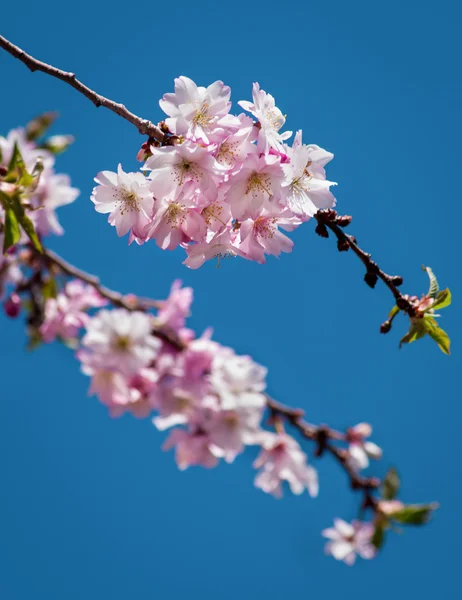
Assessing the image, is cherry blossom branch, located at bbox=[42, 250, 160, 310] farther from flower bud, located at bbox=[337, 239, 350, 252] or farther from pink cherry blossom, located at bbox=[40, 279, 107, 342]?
flower bud, located at bbox=[337, 239, 350, 252]

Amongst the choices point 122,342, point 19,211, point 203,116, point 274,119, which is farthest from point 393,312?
point 122,342

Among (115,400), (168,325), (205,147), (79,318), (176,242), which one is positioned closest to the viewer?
(205,147)

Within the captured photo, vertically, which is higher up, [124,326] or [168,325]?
[168,325]

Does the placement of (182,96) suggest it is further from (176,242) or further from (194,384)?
(194,384)

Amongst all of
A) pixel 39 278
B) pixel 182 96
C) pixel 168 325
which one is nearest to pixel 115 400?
pixel 168 325

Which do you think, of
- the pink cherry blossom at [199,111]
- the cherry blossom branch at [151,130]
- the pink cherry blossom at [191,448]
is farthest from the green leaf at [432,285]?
the pink cherry blossom at [191,448]

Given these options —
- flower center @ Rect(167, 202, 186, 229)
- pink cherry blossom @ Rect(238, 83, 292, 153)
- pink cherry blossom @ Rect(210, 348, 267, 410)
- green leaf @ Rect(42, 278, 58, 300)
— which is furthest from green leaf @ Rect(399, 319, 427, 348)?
green leaf @ Rect(42, 278, 58, 300)
